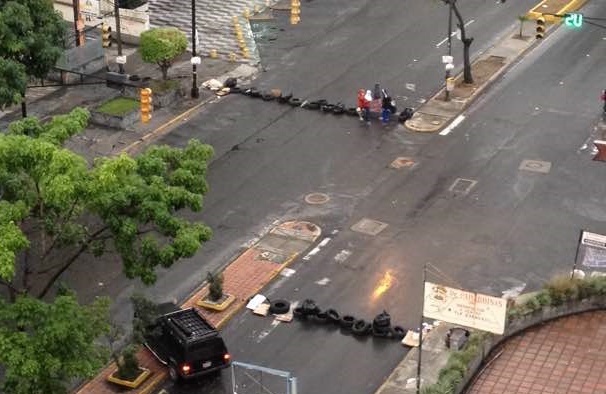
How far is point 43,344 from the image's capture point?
2595cm

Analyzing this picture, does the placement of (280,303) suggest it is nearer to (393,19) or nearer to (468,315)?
(468,315)

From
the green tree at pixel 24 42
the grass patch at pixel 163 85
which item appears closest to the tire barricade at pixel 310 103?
the grass patch at pixel 163 85

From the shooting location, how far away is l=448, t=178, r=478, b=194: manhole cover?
42.6 m

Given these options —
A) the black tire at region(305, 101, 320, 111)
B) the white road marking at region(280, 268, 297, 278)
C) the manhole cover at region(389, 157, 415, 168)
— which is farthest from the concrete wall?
the white road marking at region(280, 268, 297, 278)

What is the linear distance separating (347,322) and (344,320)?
0.16 m

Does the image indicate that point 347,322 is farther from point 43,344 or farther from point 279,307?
point 43,344

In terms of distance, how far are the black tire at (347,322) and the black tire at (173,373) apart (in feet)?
17.9

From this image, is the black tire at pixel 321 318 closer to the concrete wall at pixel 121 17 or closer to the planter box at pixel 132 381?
the planter box at pixel 132 381

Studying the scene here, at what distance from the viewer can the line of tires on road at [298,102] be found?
4962cm

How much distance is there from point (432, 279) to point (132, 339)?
9628 millimetres

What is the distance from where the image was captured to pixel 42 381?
1056 inches

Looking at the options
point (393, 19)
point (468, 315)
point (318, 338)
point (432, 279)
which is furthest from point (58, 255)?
point (393, 19)

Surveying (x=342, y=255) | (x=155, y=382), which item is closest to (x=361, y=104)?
(x=342, y=255)

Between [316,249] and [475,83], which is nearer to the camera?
[316,249]
